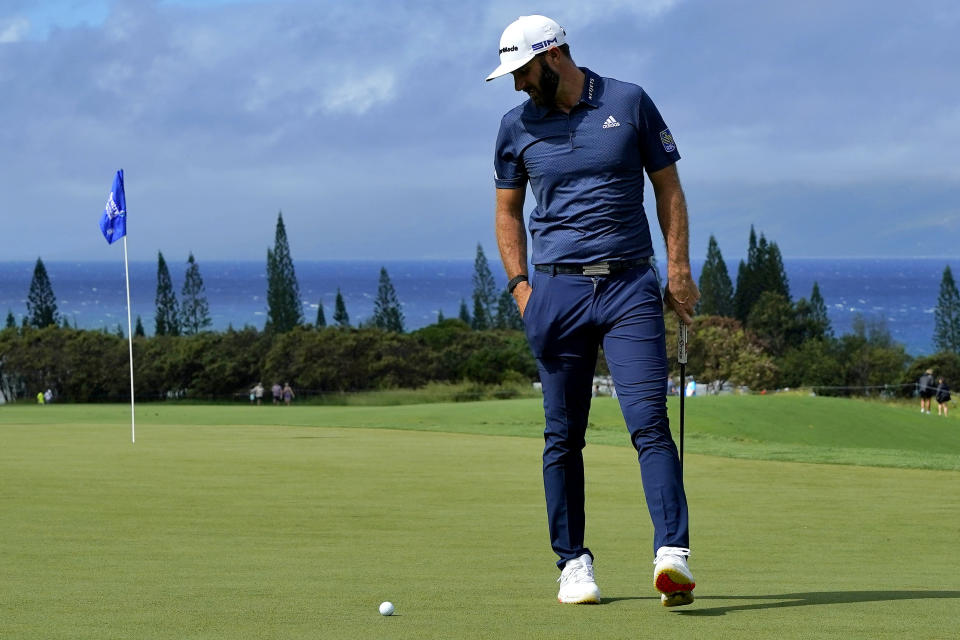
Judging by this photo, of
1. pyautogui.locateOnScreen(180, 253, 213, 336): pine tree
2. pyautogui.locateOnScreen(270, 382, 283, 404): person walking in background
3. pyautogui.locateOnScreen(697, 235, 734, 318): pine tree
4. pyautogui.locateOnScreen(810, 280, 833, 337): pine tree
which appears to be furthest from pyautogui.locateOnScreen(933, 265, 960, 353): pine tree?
pyautogui.locateOnScreen(270, 382, 283, 404): person walking in background

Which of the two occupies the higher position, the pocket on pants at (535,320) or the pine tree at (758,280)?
the pine tree at (758,280)

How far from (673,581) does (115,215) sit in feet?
64.3

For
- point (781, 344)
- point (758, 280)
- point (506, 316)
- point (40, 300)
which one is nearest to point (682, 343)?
point (781, 344)

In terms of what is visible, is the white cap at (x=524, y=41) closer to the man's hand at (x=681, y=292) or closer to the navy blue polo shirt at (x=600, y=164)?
the navy blue polo shirt at (x=600, y=164)

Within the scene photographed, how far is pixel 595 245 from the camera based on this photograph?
5.40m

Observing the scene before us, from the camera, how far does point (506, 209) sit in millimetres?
5809

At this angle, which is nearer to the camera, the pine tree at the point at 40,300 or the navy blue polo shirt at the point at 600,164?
the navy blue polo shirt at the point at 600,164

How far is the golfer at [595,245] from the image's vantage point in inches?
210

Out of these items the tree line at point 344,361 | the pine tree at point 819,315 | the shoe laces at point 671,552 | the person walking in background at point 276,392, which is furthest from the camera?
the pine tree at point 819,315

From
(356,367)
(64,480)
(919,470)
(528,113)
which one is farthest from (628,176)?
(356,367)

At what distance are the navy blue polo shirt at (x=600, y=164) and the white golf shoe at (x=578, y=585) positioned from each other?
3.82 feet

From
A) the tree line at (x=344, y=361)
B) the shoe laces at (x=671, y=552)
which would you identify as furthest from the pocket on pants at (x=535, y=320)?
the tree line at (x=344, y=361)

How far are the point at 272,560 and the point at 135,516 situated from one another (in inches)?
105

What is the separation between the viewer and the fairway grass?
461 centimetres
